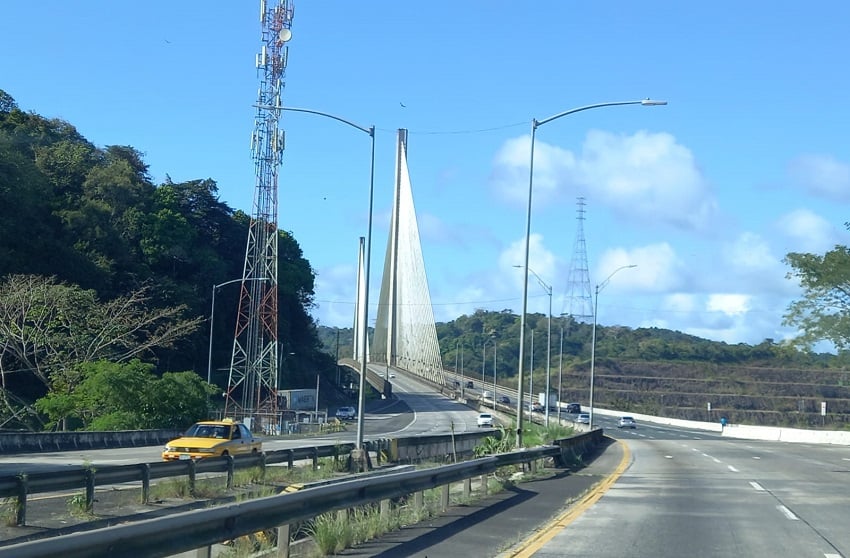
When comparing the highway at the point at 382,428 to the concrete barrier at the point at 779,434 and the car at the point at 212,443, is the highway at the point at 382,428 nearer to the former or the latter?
the car at the point at 212,443

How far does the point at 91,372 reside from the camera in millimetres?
42156

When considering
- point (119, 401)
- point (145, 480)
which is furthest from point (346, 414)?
point (145, 480)

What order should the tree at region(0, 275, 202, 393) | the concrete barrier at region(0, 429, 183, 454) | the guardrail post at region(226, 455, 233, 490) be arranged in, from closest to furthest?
the guardrail post at region(226, 455, 233, 490), the concrete barrier at region(0, 429, 183, 454), the tree at region(0, 275, 202, 393)

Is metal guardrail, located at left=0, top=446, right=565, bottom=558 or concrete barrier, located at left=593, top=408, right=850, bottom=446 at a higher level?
metal guardrail, located at left=0, top=446, right=565, bottom=558

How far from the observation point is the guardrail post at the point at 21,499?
1409 cm

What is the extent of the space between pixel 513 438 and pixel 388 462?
4227 mm

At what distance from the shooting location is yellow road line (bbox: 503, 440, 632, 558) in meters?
11.6

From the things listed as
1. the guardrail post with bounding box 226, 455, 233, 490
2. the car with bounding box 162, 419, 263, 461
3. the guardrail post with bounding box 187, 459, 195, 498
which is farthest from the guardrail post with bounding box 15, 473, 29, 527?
the car with bounding box 162, 419, 263, 461

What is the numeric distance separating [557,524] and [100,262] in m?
55.1

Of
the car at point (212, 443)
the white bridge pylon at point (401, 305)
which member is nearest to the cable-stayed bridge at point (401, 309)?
the white bridge pylon at point (401, 305)

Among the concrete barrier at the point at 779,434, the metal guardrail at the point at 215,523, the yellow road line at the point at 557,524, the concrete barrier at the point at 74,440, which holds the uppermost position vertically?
the metal guardrail at the point at 215,523

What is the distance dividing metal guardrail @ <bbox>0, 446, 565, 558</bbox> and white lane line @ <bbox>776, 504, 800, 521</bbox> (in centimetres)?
587

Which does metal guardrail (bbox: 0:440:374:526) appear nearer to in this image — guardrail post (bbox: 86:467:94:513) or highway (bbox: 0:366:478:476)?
guardrail post (bbox: 86:467:94:513)

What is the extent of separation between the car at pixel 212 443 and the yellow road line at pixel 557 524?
407 inches
